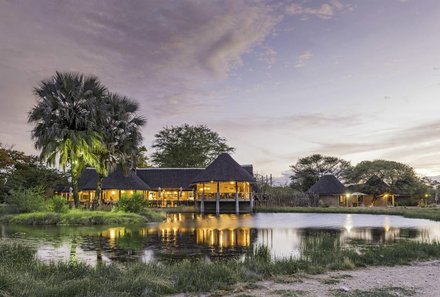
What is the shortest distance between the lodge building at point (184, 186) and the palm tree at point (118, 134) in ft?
16.5

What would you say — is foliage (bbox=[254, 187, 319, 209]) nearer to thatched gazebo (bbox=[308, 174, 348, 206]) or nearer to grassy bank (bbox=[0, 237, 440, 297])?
thatched gazebo (bbox=[308, 174, 348, 206])

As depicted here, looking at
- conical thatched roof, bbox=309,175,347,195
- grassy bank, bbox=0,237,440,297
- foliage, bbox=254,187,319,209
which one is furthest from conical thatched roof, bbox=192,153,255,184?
grassy bank, bbox=0,237,440,297

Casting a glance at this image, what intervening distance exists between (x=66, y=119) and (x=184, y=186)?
24.4 metres

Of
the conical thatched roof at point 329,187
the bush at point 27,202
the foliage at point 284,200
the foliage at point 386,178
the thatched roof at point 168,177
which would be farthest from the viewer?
the foliage at point 386,178

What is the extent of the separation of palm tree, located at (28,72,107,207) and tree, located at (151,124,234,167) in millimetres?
39918

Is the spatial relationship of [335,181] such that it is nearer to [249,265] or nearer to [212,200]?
[212,200]

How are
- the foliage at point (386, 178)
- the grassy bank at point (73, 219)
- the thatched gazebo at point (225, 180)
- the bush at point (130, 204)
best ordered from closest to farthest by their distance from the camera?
the grassy bank at point (73, 219) → the bush at point (130, 204) → the thatched gazebo at point (225, 180) → the foliage at point (386, 178)

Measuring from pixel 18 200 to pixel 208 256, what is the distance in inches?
895

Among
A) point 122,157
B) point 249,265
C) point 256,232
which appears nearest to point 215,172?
point 122,157

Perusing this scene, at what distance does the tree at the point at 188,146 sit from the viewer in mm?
71750

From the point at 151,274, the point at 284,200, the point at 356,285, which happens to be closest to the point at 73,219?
the point at 151,274

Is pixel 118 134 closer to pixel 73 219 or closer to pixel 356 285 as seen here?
pixel 73 219

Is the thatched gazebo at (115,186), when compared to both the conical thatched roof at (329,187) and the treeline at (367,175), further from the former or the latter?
the treeline at (367,175)

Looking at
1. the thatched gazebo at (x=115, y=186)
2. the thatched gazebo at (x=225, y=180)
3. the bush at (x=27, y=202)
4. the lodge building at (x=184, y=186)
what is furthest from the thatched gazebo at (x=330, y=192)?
the bush at (x=27, y=202)
